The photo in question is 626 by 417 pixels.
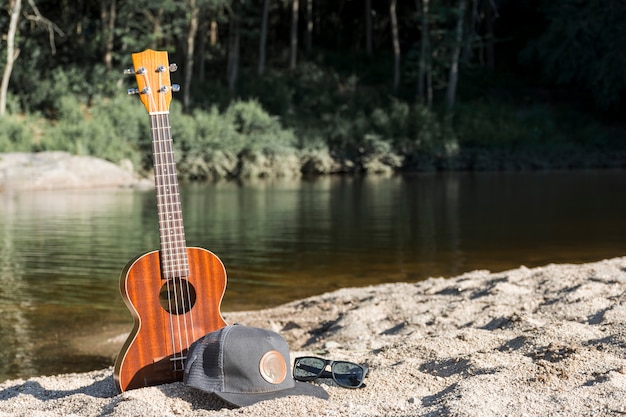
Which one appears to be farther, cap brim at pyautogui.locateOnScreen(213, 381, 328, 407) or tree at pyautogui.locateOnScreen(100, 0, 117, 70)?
tree at pyautogui.locateOnScreen(100, 0, 117, 70)

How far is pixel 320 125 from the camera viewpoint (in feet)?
127

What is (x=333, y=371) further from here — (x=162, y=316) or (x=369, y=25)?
(x=369, y=25)

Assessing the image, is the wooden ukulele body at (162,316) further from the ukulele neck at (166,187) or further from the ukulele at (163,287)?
the ukulele neck at (166,187)

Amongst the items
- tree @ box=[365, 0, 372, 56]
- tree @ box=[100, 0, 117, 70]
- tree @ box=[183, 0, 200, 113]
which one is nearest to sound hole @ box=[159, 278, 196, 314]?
tree @ box=[183, 0, 200, 113]

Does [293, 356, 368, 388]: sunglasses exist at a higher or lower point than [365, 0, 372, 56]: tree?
lower

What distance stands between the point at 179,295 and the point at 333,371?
38.1 inches

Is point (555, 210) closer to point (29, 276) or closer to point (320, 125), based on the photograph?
point (29, 276)

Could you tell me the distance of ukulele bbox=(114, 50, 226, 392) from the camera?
491cm

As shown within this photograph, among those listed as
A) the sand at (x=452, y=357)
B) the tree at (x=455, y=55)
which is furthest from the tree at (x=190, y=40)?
the sand at (x=452, y=357)

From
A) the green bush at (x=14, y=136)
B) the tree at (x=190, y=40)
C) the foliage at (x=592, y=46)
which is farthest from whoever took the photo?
the foliage at (x=592, y=46)

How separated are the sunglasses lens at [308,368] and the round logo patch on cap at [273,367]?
0.41 meters

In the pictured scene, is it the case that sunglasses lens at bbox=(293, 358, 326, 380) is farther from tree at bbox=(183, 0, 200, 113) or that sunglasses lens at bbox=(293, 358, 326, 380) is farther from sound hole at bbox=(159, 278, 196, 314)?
tree at bbox=(183, 0, 200, 113)

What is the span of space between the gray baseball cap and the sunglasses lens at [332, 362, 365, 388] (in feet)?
0.85

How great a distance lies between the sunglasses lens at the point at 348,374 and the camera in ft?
15.9
